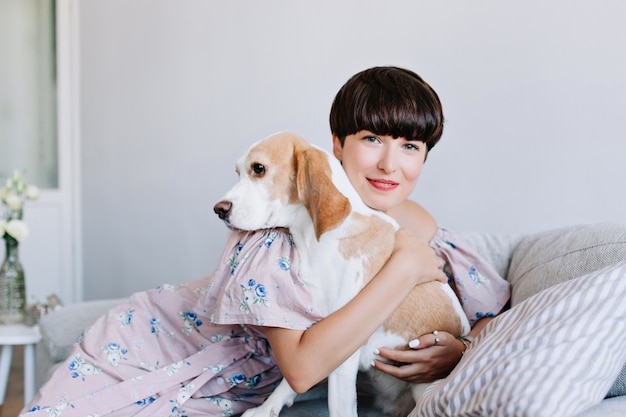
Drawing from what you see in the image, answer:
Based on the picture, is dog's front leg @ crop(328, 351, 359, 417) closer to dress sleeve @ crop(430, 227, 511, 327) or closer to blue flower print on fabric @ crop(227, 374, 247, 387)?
blue flower print on fabric @ crop(227, 374, 247, 387)

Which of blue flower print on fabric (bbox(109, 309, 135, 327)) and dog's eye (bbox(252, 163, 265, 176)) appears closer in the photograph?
dog's eye (bbox(252, 163, 265, 176))

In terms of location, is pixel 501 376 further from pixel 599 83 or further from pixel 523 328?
pixel 599 83

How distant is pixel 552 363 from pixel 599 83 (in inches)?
48.6

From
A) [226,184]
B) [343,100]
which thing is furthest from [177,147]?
[343,100]

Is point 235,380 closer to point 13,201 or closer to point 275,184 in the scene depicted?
point 275,184

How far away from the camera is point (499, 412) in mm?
803

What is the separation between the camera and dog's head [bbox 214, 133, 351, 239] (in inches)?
46.4

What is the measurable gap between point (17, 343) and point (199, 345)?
987 mm

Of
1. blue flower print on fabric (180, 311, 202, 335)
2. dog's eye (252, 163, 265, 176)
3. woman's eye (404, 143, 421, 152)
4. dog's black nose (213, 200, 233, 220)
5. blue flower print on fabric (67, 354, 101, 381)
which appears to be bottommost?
blue flower print on fabric (67, 354, 101, 381)

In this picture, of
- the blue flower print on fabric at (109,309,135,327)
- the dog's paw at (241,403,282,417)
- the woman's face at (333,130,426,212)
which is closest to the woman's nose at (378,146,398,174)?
the woman's face at (333,130,426,212)

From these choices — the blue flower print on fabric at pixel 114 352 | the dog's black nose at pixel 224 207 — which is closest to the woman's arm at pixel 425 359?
the dog's black nose at pixel 224 207

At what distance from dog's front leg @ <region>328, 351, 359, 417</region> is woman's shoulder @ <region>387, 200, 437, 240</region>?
484 millimetres

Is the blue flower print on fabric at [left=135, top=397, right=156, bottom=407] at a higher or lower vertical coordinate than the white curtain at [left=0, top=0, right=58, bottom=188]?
lower

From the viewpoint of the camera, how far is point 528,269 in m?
1.46
